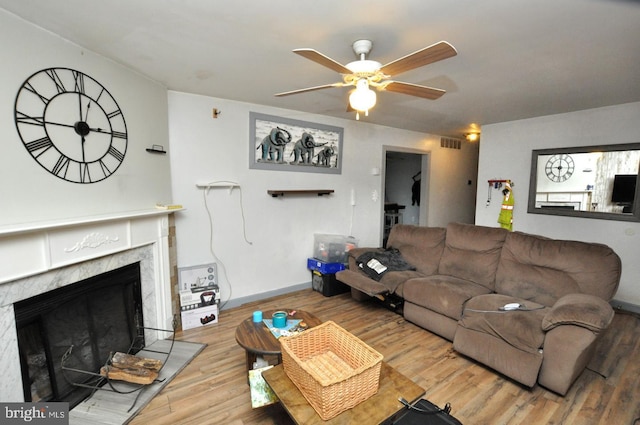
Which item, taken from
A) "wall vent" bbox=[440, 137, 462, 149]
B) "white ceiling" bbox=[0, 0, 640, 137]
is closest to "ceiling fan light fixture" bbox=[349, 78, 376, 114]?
"white ceiling" bbox=[0, 0, 640, 137]

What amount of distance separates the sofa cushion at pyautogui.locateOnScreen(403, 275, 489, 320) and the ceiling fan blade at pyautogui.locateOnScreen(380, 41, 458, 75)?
1953 millimetres

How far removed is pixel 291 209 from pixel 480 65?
99.2 inches

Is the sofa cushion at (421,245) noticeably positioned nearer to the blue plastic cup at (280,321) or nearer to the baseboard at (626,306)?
the blue plastic cup at (280,321)

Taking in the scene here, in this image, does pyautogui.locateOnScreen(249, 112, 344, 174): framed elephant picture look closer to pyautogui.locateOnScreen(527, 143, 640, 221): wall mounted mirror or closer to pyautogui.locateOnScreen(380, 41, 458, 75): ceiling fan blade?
pyautogui.locateOnScreen(380, 41, 458, 75): ceiling fan blade

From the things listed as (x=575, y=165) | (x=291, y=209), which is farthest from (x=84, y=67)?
(x=575, y=165)

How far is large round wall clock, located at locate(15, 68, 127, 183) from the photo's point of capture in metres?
1.62

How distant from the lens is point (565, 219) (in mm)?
3615

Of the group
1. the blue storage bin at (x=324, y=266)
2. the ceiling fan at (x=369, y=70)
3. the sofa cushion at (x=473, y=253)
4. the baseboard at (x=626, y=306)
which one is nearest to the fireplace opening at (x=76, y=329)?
the blue storage bin at (x=324, y=266)

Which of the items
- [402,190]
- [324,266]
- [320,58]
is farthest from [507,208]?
[320,58]

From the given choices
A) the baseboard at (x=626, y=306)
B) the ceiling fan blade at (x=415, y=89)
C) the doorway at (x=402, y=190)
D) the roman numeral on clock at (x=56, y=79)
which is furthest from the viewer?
the doorway at (x=402, y=190)

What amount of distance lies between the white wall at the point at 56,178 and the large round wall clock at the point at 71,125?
41mm

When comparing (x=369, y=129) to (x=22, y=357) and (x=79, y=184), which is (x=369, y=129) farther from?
(x=22, y=357)

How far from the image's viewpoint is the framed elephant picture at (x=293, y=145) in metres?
3.33

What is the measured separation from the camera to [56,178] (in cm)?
174
